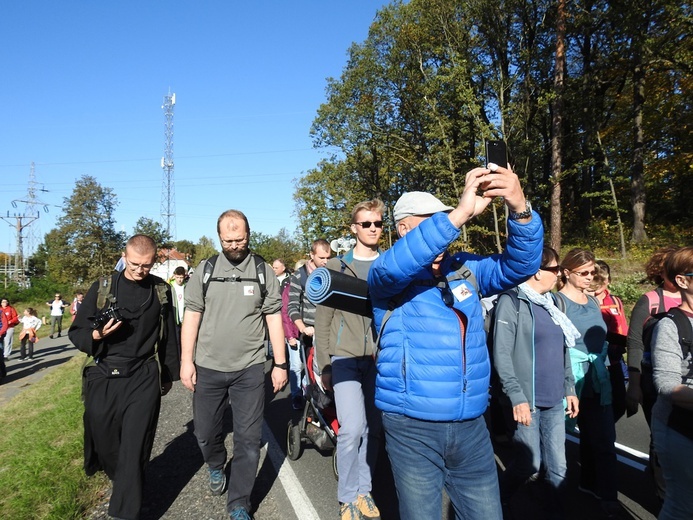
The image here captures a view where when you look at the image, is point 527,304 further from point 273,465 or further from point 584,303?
point 273,465

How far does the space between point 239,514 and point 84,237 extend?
42020mm

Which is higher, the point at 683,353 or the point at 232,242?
the point at 232,242

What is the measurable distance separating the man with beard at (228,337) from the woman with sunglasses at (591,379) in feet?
8.01

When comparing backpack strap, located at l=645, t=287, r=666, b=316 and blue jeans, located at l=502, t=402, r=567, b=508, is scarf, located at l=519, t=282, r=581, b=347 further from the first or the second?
backpack strap, located at l=645, t=287, r=666, b=316

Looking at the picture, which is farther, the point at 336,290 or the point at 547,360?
the point at 547,360

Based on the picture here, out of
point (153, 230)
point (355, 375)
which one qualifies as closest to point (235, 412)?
point (355, 375)

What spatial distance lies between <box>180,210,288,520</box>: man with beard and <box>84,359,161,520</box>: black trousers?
0.42 meters

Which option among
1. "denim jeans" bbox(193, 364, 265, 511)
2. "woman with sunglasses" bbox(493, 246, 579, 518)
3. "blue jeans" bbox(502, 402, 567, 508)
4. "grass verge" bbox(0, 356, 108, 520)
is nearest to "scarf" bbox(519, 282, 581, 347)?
"woman with sunglasses" bbox(493, 246, 579, 518)

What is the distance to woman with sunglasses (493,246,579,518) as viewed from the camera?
3.38m

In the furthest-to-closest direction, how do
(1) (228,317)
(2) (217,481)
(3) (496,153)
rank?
(2) (217,481) → (1) (228,317) → (3) (496,153)

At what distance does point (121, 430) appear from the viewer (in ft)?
12.0

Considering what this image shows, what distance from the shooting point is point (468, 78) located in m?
25.2

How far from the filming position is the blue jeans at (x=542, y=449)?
3377mm

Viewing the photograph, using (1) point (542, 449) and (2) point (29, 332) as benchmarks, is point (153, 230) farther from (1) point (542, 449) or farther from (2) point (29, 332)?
(1) point (542, 449)
